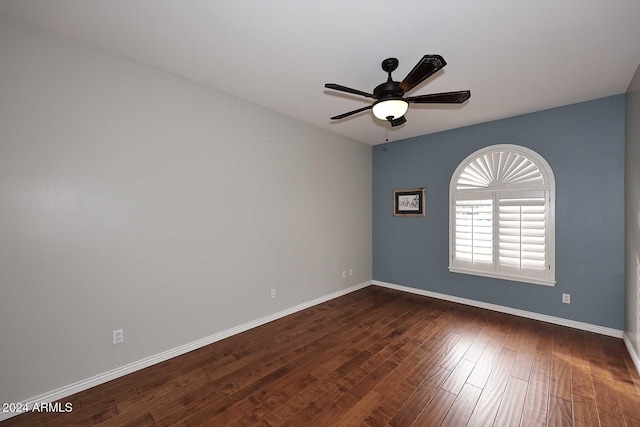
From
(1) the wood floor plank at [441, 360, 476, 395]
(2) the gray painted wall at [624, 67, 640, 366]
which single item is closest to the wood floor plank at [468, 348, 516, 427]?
(1) the wood floor plank at [441, 360, 476, 395]

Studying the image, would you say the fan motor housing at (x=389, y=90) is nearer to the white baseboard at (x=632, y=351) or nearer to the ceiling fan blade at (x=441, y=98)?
the ceiling fan blade at (x=441, y=98)

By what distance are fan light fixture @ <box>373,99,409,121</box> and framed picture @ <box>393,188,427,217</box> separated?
8.92 ft

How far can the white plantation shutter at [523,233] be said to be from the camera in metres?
3.53

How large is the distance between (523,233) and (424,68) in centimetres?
308

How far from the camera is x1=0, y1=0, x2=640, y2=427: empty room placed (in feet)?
6.34

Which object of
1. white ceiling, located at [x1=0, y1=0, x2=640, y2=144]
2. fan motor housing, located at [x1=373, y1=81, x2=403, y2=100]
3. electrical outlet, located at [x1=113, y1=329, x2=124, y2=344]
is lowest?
electrical outlet, located at [x1=113, y1=329, x2=124, y2=344]

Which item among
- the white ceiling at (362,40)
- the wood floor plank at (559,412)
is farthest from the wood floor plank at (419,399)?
the white ceiling at (362,40)

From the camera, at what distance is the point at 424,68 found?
1.76 metres

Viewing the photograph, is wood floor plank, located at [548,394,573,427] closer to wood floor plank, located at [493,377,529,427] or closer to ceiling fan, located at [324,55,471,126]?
wood floor plank, located at [493,377,529,427]

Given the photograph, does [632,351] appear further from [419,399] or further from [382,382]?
[382,382]

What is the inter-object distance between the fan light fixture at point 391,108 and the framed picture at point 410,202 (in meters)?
2.72

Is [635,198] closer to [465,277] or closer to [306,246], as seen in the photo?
[465,277]

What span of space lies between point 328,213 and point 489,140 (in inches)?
105

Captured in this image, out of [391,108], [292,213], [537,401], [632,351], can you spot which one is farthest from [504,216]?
[292,213]
